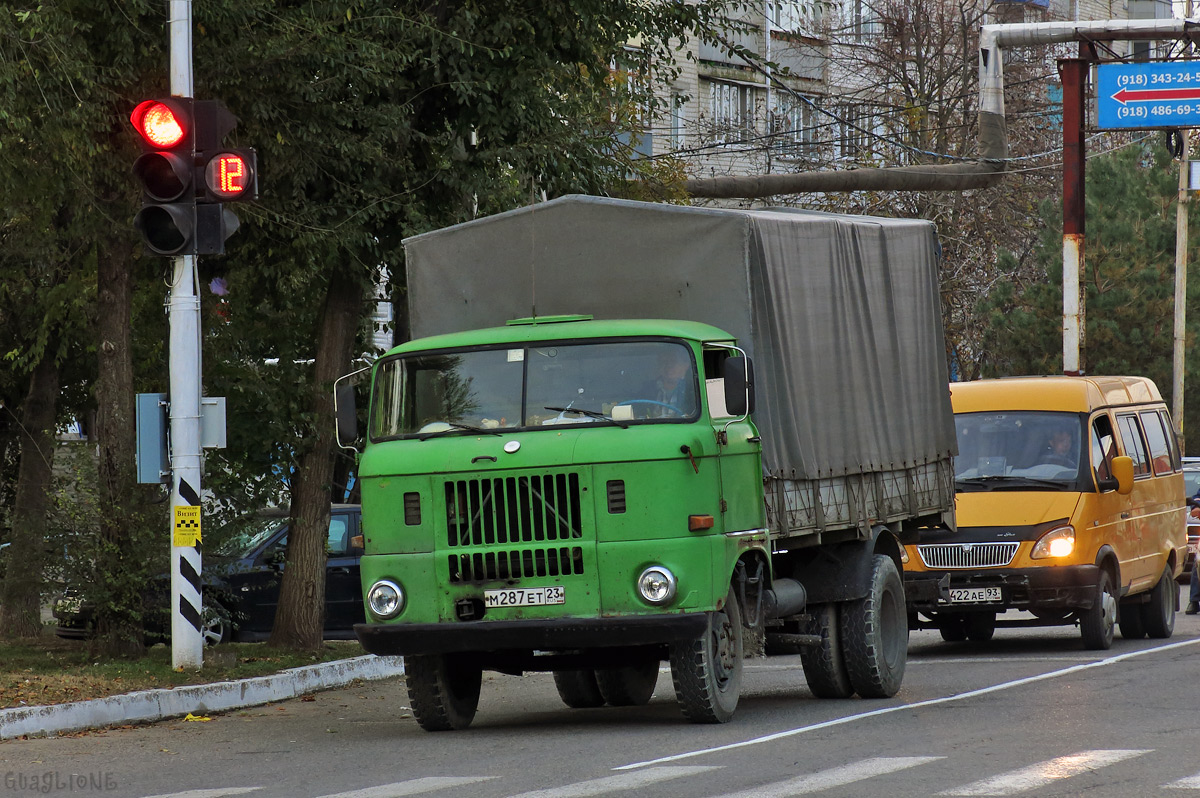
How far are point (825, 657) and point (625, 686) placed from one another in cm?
159

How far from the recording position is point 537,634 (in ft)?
34.8

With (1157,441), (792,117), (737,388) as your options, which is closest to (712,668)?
(737,388)

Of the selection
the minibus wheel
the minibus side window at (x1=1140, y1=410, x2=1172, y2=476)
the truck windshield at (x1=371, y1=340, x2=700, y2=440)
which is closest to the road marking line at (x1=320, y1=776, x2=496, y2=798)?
the truck windshield at (x1=371, y1=340, x2=700, y2=440)

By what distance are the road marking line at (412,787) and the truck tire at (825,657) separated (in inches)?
165

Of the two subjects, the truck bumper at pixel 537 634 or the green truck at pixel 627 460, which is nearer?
the truck bumper at pixel 537 634

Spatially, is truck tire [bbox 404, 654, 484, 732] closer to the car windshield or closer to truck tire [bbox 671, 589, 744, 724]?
truck tire [bbox 671, 589, 744, 724]

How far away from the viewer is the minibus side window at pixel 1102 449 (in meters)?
17.3

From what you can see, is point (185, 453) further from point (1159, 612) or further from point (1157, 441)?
point (1157, 441)

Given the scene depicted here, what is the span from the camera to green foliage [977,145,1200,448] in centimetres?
3969

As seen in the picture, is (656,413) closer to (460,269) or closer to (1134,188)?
(460,269)

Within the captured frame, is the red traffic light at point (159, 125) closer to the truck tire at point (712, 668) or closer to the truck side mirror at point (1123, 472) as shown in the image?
the truck tire at point (712, 668)

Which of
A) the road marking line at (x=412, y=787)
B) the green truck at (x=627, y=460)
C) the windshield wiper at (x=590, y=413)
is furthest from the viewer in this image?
the windshield wiper at (x=590, y=413)

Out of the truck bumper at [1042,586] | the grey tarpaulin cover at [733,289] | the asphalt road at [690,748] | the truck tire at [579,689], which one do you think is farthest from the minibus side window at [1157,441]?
the truck tire at [579,689]

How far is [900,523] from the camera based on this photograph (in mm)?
14133
